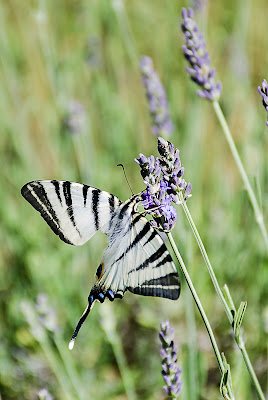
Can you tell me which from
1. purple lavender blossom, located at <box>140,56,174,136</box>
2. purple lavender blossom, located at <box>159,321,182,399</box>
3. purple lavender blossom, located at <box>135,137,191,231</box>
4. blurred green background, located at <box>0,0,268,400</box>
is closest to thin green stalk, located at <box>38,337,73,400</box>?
blurred green background, located at <box>0,0,268,400</box>

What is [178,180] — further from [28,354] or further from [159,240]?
[28,354]

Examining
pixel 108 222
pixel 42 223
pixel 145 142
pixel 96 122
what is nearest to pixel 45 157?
pixel 96 122

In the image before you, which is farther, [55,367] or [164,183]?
[55,367]

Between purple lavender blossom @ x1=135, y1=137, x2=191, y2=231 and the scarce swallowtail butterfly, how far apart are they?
0.59 feet

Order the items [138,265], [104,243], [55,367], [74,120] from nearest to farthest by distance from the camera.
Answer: [138,265], [55,367], [74,120], [104,243]

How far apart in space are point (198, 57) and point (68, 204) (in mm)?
698

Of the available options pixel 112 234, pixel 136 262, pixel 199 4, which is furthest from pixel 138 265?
pixel 199 4

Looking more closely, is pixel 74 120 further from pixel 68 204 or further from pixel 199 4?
pixel 68 204

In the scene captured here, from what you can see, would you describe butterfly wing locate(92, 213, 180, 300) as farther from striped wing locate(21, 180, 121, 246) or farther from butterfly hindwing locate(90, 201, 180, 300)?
striped wing locate(21, 180, 121, 246)

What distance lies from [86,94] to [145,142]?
2.69ft

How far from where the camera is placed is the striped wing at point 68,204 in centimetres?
166

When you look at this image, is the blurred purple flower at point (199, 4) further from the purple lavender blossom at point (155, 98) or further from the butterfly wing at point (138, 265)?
the butterfly wing at point (138, 265)

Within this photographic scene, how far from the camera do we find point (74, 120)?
9.64 ft

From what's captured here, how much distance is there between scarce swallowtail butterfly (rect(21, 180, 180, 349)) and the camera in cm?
144
